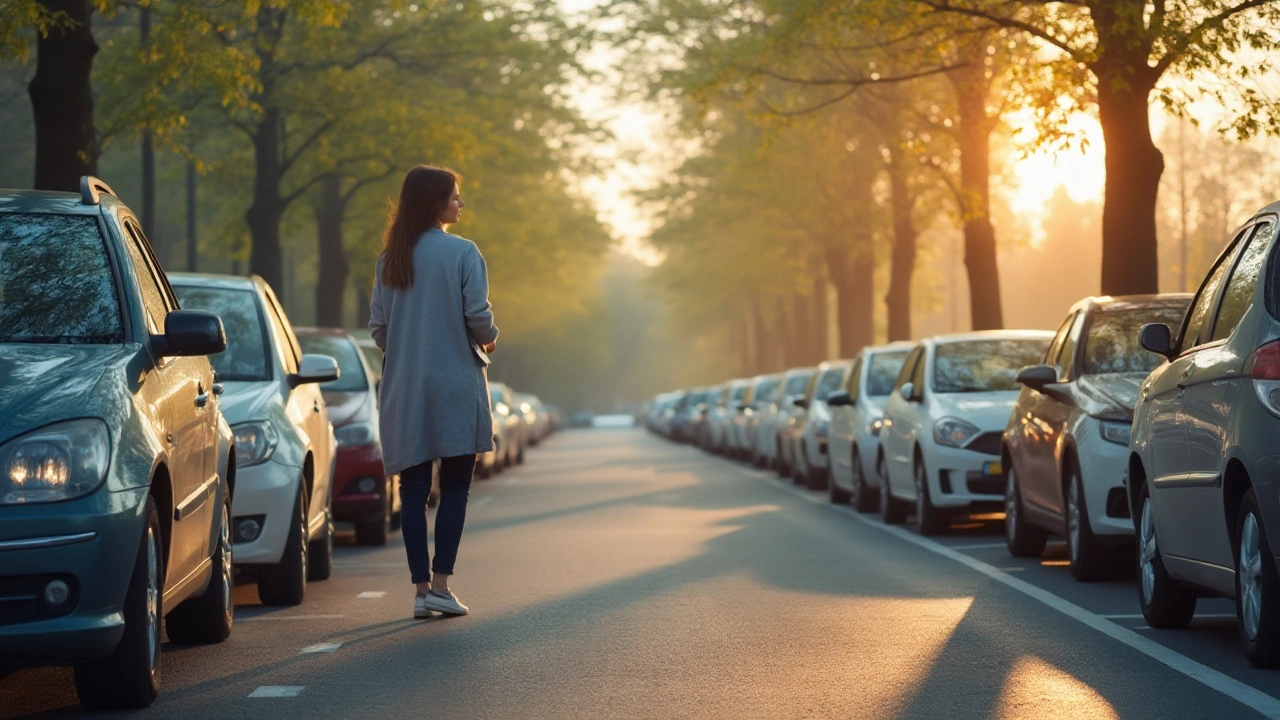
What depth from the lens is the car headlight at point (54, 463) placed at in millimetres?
6074

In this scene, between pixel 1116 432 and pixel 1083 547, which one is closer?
pixel 1116 432

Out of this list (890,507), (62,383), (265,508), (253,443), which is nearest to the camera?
(62,383)

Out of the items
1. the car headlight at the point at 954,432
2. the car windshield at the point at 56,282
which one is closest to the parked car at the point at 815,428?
the car headlight at the point at 954,432

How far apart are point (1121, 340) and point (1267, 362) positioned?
17.5 feet

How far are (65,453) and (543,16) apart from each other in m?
29.1

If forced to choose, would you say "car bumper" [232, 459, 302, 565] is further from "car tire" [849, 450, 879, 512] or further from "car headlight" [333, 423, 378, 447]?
"car tire" [849, 450, 879, 512]

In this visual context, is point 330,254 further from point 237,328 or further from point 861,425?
point 237,328

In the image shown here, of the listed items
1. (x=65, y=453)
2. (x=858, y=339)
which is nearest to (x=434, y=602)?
(x=65, y=453)

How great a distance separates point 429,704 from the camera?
23.2 ft

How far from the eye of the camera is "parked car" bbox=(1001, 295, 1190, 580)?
11.4 m

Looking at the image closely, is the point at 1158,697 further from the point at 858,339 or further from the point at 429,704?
the point at 858,339

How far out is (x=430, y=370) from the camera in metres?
9.59

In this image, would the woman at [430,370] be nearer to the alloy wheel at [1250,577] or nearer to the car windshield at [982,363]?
the alloy wheel at [1250,577]

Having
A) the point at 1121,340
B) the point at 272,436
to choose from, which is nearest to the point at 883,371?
the point at 1121,340
